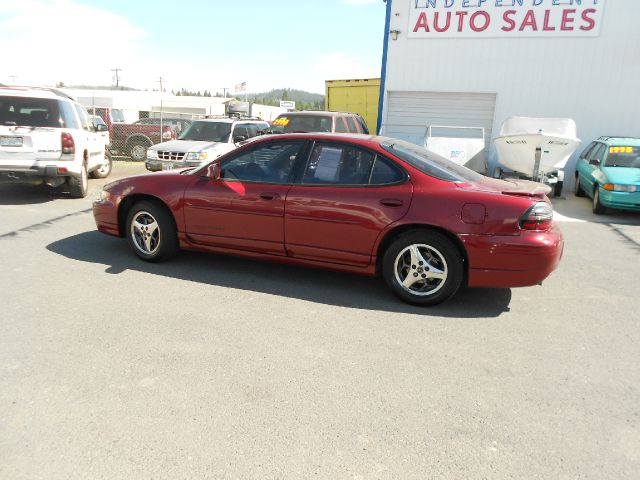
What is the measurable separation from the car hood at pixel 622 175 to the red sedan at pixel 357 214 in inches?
211

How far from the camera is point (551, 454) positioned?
2330 mm

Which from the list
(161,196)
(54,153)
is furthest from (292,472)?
(54,153)

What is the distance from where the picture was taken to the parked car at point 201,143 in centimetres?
991

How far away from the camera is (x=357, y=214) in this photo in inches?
163

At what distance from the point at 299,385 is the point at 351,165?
2178 millimetres

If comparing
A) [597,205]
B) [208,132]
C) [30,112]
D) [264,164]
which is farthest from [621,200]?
[30,112]

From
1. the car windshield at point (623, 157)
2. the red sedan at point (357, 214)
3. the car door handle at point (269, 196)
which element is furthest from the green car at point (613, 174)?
the car door handle at point (269, 196)

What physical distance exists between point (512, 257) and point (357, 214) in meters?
1.33

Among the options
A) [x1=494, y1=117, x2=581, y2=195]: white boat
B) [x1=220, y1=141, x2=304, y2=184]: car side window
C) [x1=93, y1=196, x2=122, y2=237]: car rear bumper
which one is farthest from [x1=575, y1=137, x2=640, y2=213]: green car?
[x1=93, y1=196, x2=122, y2=237]: car rear bumper

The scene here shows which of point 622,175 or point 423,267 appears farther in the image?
point 622,175

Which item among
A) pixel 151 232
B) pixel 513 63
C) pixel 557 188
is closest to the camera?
pixel 151 232

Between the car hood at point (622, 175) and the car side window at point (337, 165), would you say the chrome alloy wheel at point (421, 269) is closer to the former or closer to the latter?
the car side window at point (337, 165)

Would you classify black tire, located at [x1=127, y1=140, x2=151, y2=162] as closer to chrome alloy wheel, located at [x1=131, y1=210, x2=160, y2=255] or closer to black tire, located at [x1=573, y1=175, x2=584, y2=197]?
chrome alloy wheel, located at [x1=131, y1=210, x2=160, y2=255]

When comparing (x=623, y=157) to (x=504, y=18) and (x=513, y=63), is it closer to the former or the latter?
(x=513, y=63)
